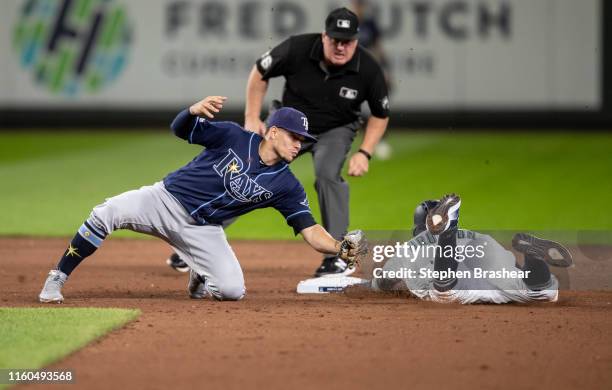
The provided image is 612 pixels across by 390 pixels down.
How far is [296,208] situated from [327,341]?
1.48 metres

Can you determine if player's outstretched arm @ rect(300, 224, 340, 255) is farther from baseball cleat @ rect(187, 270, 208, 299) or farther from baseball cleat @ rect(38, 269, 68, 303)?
baseball cleat @ rect(38, 269, 68, 303)

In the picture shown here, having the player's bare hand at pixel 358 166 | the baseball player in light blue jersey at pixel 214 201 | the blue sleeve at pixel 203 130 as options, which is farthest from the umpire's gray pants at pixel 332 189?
the blue sleeve at pixel 203 130

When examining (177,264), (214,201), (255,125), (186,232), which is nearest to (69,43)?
(177,264)

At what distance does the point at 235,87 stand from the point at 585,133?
7368mm

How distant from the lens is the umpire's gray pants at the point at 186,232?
26.3 ft

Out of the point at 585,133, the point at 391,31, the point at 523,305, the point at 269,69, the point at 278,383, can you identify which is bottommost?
the point at 278,383

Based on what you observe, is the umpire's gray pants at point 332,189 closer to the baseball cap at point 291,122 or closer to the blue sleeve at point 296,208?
the blue sleeve at point 296,208

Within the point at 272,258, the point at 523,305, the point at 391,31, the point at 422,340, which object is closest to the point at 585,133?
the point at 391,31

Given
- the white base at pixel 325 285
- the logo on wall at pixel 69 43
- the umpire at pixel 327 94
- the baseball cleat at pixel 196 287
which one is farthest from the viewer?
the logo on wall at pixel 69 43

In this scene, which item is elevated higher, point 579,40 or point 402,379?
point 579,40

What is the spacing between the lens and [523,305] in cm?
803

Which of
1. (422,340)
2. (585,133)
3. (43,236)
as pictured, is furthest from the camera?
(585,133)

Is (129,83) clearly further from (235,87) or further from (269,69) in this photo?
(269,69)

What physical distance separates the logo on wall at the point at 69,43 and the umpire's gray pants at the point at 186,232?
1633 cm
